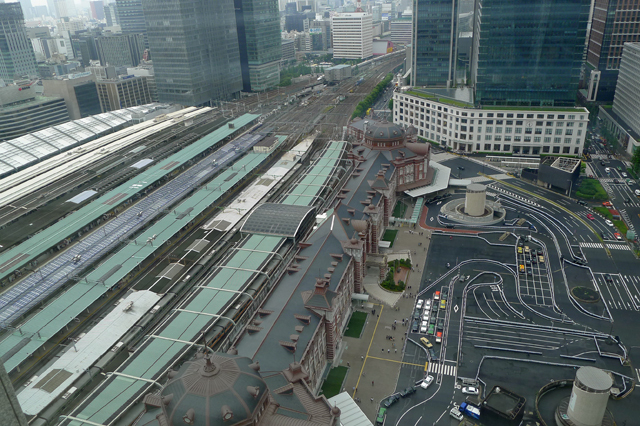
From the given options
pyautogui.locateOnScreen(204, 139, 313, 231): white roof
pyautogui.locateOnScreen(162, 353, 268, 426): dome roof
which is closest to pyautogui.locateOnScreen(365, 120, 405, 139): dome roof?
pyautogui.locateOnScreen(204, 139, 313, 231): white roof

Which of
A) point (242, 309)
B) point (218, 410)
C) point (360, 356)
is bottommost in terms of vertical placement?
point (360, 356)

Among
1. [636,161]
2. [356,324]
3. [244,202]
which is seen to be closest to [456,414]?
[356,324]

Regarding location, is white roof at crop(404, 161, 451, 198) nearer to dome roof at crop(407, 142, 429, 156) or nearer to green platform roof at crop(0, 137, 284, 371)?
dome roof at crop(407, 142, 429, 156)

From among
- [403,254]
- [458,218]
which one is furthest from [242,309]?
[458,218]

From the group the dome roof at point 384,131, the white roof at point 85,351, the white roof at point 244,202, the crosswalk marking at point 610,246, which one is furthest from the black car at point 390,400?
the dome roof at point 384,131

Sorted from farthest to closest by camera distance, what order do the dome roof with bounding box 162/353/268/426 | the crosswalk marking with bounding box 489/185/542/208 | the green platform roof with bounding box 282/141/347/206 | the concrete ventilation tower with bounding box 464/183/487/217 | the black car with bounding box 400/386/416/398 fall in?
1. the crosswalk marking with bounding box 489/185/542/208
2. the concrete ventilation tower with bounding box 464/183/487/217
3. the green platform roof with bounding box 282/141/347/206
4. the black car with bounding box 400/386/416/398
5. the dome roof with bounding box 162/353/268/426

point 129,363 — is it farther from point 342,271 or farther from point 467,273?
point 467,273

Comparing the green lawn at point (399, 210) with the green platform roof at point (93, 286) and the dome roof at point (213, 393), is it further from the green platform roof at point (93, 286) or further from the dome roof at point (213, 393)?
the dome roof at point (213, 393)
